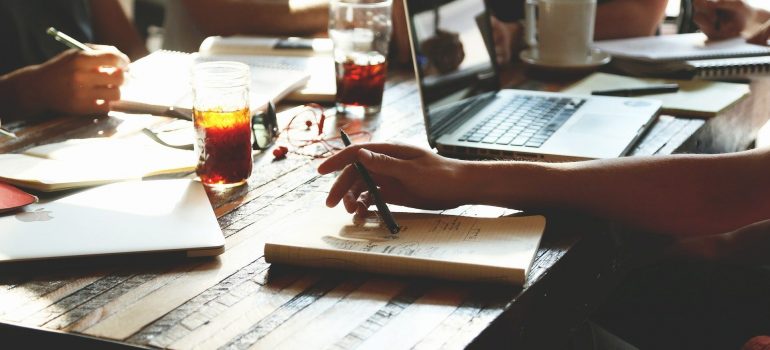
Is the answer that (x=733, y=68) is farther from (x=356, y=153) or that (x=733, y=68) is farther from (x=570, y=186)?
(x=356, y=153)

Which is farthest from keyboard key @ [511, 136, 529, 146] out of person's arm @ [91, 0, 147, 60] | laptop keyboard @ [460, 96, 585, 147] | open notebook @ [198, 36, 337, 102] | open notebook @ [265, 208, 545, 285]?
person's arm @ [91, 0, 147, 60]

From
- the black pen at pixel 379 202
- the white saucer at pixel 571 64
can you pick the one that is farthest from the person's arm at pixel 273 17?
the black pen at pixel 379 202

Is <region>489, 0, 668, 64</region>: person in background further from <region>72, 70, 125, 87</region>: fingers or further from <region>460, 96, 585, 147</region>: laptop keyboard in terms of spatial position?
<region>72, 70, 125, 87</region>: fingers

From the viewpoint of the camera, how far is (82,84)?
1516 millimetres

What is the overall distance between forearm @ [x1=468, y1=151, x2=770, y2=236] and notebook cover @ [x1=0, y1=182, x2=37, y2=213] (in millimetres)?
564

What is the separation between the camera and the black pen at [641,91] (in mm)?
1700

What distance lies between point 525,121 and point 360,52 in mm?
359

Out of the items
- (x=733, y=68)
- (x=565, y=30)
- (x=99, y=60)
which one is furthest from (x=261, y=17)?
(x=733, y=68)

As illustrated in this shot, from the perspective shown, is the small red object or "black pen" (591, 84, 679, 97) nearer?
the small red object

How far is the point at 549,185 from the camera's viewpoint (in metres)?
1.08

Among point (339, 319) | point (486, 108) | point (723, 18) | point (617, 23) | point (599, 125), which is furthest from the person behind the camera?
point (617, 23)

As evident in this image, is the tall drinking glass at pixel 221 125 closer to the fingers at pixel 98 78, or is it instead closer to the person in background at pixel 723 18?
the fingers at pixel 98 78

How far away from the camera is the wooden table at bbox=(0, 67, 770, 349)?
2.57ft

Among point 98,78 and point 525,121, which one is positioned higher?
point 98,78
